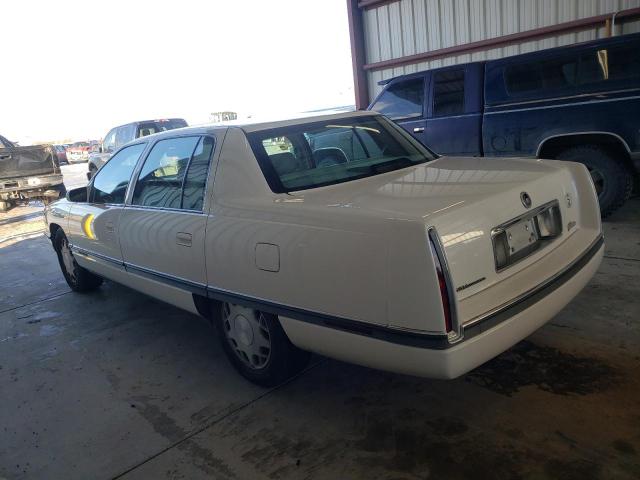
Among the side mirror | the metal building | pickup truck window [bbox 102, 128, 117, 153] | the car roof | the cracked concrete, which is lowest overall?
the cracked concrete

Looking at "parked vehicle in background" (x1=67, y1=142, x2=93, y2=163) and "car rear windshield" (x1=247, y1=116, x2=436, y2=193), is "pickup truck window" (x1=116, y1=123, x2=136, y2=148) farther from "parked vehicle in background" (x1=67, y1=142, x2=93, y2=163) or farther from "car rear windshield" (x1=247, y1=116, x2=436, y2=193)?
"parked vehicle in background" (x1=67, y1=142, x2=93, y2=163)

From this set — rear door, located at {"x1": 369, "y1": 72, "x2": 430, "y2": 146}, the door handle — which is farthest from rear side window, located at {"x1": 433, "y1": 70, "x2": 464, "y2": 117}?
the door handle

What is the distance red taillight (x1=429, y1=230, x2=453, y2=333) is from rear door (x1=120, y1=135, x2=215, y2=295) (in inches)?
59.2

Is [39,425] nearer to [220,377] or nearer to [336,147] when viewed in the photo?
[220,377]

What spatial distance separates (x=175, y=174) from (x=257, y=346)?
4.22 ft

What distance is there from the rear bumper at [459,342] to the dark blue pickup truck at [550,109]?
3.30m

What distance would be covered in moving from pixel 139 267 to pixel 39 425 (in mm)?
1196

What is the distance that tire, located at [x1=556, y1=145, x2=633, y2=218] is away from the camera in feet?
18.4

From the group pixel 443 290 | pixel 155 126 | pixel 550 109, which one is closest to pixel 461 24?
pixel 550 109

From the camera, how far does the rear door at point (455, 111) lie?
6.38 meters

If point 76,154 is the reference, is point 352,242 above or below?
below

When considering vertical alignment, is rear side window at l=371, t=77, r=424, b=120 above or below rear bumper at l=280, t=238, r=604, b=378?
above

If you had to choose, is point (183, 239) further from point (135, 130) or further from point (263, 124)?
point (135, 130)

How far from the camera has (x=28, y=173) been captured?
12000mm
